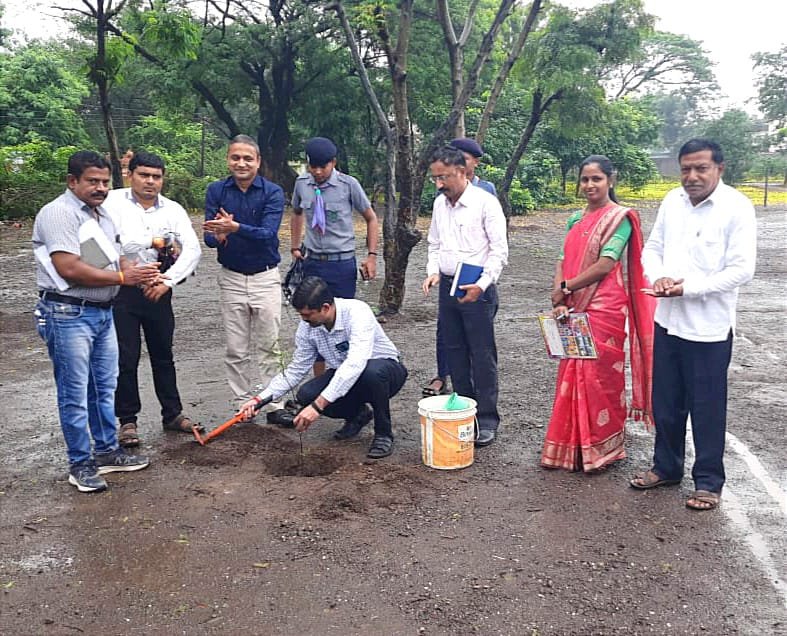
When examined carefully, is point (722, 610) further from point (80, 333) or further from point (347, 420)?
point (80, 333)

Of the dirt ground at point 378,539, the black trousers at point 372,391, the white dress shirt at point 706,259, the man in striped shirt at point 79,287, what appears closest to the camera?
the dirt ground at point 378,539

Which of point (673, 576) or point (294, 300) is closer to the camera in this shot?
point (673, 576)

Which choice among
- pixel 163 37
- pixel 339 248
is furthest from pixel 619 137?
pixel 339 248

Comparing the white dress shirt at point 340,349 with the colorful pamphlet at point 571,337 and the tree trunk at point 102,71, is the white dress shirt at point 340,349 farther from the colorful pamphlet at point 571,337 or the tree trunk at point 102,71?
the tree trunk at point 102,71

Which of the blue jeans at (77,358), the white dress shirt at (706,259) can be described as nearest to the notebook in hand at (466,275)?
the white dress shirt at (706,259)

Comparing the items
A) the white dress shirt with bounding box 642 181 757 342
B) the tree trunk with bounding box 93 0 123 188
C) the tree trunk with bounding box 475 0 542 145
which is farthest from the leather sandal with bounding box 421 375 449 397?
the tree trunk with bounding box 93 0 123 188

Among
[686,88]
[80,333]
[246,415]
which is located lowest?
[246,415]

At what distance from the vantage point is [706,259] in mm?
3996

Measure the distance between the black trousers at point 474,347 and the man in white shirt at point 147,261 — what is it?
168cm

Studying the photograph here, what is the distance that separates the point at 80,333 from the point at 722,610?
3391 millimetres

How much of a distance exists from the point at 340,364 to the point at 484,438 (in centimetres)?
106

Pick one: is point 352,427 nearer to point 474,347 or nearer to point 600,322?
point 474,347

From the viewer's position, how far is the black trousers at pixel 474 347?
16.6 feet

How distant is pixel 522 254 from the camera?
15570mm
